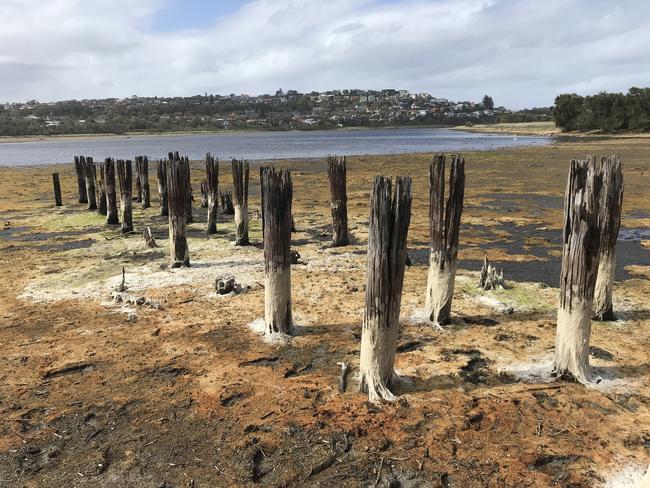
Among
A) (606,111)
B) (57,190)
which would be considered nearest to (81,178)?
(57,190)

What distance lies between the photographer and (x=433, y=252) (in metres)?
8.42

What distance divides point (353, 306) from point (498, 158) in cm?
3473

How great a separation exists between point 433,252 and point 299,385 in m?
3.28

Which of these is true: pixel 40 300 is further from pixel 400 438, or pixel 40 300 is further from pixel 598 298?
pixel 598 298

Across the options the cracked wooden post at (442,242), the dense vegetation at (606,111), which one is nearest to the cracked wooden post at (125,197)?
the cracked wooden post at (442,242)

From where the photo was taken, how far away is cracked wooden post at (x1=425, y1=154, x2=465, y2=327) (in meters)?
8.16

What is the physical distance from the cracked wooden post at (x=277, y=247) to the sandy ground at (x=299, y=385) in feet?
1.24

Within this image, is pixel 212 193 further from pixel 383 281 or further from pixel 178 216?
pixel 383 281

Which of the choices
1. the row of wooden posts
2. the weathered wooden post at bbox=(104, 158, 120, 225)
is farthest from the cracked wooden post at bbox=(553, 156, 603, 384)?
the weathered wooden post at bbox=(104, 158, 120, 225)

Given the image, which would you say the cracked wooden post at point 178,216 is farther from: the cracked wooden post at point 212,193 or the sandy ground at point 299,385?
the cracked wooden post at point 212,193

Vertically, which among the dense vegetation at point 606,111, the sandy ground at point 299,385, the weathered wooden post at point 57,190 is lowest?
→ the sandy ground at point 299,385

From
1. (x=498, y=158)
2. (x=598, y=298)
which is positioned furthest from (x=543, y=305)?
(x=498, y=158)

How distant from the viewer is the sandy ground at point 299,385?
16.3 ft

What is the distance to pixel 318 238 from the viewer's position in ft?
49.2
